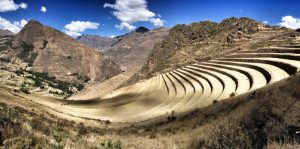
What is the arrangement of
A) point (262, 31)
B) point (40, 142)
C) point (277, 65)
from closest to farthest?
point (40, 142), point (277, 65), point (262, 31)

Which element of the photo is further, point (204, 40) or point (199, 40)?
point (199, 40)

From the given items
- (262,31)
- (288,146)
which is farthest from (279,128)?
(262,31)

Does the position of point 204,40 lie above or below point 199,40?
below

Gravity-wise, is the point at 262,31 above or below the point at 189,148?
above

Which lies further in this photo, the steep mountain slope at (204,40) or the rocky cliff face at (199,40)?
the rocky cliff face at (199,40)

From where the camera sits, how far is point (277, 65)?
28344mm

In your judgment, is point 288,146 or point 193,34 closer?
point 288,146

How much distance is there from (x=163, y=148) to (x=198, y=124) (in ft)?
18.1

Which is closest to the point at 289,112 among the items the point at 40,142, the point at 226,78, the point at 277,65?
the point at 40,142

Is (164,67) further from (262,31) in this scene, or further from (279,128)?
(279,128)

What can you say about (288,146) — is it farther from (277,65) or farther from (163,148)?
(277,65)

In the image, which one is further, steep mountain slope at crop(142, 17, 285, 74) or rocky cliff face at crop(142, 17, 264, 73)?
rocky cliff face at crop(142, 17, 264, 73)

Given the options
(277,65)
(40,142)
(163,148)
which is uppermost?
(277,65)

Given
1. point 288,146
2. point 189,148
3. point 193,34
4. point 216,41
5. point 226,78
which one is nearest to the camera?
point 288,146
